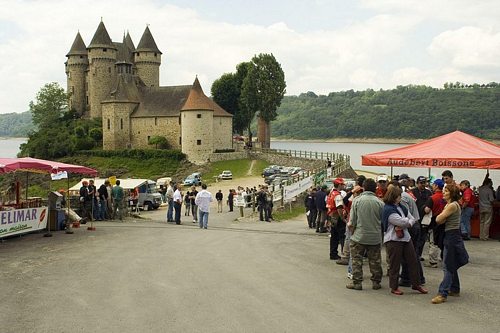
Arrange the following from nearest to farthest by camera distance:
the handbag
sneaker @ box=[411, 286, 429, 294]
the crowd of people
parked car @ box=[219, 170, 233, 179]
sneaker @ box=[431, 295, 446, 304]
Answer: sneaker @ box=[431, 295, 446, 304] → the crowd of people → the handbag → sneaker @ box=[411, 286, 429, 294] → parked car @ box=[219, 170, 233, 179]

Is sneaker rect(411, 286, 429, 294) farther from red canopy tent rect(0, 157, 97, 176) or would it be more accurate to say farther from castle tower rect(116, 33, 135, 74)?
castle tower rect(116, 33, 135, 74)

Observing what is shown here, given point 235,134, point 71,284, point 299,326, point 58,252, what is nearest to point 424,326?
point 299,326

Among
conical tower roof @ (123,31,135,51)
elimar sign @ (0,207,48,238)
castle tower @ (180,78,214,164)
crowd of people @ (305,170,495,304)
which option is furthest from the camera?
conical tower roof @ (123,31,135,51)

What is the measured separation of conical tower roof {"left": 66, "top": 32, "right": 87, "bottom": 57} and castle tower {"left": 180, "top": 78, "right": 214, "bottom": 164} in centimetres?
2789

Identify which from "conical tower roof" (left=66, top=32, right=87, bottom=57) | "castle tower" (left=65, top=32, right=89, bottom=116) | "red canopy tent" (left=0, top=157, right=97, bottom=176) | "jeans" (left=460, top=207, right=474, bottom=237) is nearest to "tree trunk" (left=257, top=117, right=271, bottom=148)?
"castle tower" (left=65, top=32, right=89, bottom=116)

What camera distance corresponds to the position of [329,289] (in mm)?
10359

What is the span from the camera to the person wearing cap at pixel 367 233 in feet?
33.8

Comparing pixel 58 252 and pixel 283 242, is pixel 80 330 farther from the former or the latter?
pixel 283 242

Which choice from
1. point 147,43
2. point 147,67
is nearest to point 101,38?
point 147,43

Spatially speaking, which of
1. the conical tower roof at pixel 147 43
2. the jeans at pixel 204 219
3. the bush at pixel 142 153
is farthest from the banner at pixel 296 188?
the conical tower roof at pixel 147 43

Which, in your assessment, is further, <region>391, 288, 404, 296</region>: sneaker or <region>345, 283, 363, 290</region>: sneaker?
<region>345, 283, 363, 290</region>: sneaker

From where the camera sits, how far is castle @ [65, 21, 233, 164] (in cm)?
7362

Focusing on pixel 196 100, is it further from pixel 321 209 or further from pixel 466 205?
pixel 466 205

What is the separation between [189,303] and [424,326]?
12.1 feet
